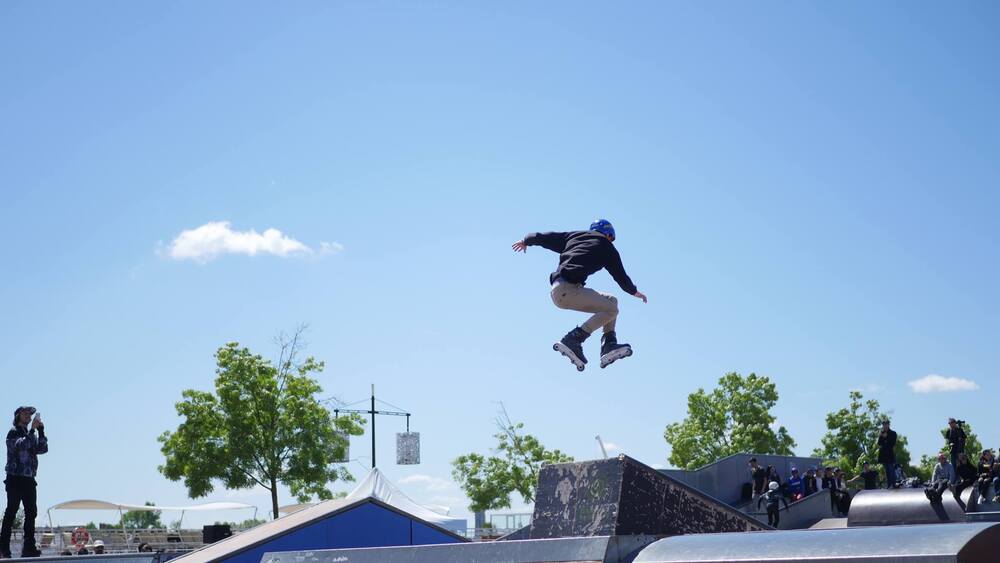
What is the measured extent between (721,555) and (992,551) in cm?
115

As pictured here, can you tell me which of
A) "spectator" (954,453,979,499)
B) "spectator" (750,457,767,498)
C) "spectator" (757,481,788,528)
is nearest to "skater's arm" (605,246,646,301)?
"spectator" (954,453,979,499)

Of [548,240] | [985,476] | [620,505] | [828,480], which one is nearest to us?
[620,505]

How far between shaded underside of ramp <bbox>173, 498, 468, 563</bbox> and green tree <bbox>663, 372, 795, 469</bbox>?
1983 inches

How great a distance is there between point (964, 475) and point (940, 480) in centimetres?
73

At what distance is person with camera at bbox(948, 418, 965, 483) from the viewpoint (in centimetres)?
1764

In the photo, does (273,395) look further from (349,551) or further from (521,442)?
(349,551)

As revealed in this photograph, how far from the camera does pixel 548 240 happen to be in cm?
1015

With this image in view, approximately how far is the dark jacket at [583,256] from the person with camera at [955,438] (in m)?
10.6

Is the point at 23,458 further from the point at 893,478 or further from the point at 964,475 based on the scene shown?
the point at 893,478

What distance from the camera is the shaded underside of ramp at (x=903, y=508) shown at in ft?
53.3

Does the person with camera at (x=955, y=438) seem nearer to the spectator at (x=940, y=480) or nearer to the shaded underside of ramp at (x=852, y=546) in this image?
the spectator at (x=940, y=480)

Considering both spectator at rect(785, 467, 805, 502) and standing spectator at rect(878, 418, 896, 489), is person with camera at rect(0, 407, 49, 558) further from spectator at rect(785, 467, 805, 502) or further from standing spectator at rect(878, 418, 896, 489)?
spectator at rect(785, 467, 805, 502)

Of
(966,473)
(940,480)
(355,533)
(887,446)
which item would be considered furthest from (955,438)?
(355,533)

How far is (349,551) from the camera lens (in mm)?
6969
